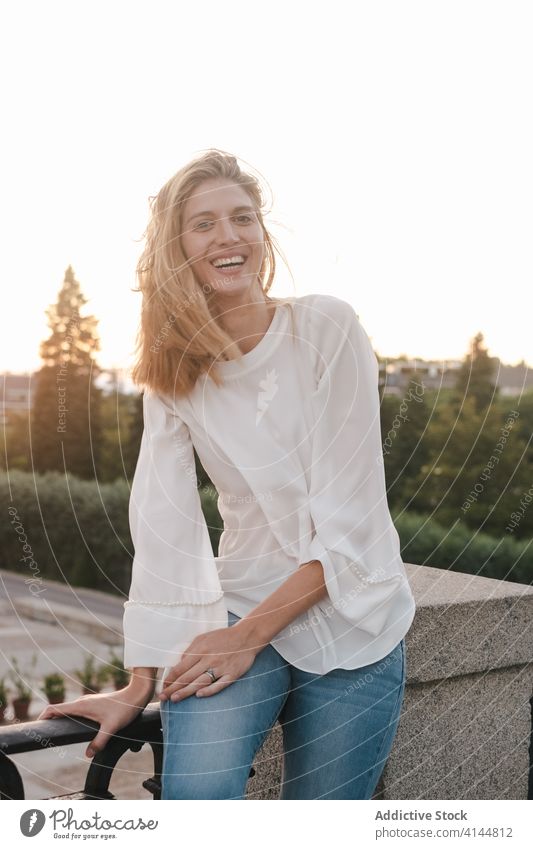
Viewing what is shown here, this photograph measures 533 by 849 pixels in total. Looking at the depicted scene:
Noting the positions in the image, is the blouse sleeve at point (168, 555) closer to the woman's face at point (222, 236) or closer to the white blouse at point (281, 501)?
the white blouse at point (281, 501)

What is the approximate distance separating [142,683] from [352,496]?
40 centimetres

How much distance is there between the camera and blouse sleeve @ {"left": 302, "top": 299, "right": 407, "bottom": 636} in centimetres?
129

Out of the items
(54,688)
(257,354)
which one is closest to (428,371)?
(54,688)

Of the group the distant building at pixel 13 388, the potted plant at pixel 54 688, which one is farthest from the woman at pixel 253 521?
the potted plant at pixel 54 688

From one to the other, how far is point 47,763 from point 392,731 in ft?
27.4

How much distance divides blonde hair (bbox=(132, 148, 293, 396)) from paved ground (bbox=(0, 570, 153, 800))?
39 cm

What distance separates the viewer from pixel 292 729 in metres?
1.34

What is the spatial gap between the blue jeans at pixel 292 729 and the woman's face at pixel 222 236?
0.51 meters

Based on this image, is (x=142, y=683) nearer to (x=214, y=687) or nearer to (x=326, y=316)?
(x=214, y=687)

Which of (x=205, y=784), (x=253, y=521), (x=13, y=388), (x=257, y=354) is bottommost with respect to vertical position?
(x=205, y=784)

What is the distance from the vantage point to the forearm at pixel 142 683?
130cm
